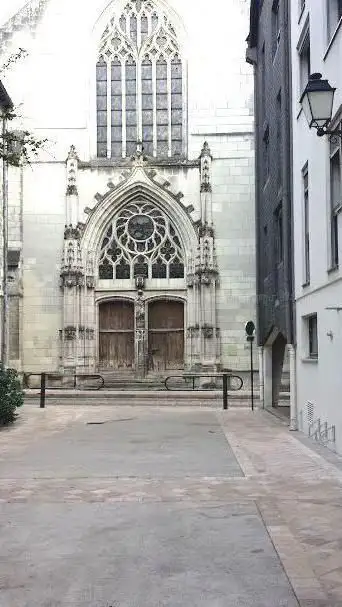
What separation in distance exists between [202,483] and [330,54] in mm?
6811

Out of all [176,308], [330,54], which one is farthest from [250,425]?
[176,308]

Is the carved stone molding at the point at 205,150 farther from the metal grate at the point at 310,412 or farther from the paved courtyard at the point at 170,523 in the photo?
the paved courtyard at the point at 170,523

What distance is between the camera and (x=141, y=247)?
2791cm

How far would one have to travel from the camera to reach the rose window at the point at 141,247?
1092 inches

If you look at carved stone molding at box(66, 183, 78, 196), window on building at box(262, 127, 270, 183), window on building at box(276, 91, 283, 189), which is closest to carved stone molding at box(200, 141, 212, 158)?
carved stone molding at box(66, 183, 78, 196)

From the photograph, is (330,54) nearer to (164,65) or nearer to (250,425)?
(250,425)

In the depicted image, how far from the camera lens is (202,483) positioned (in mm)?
8383

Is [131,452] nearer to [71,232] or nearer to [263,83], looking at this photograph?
[263,83]

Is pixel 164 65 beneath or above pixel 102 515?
above

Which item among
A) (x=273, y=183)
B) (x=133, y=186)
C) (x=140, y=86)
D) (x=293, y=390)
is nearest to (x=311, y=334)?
(x=293, y=390)

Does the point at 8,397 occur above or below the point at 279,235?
below

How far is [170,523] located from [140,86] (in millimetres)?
24167

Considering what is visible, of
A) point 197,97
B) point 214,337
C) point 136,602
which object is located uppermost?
point 197,97

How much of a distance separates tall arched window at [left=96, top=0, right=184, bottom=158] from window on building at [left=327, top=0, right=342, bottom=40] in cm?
1694
